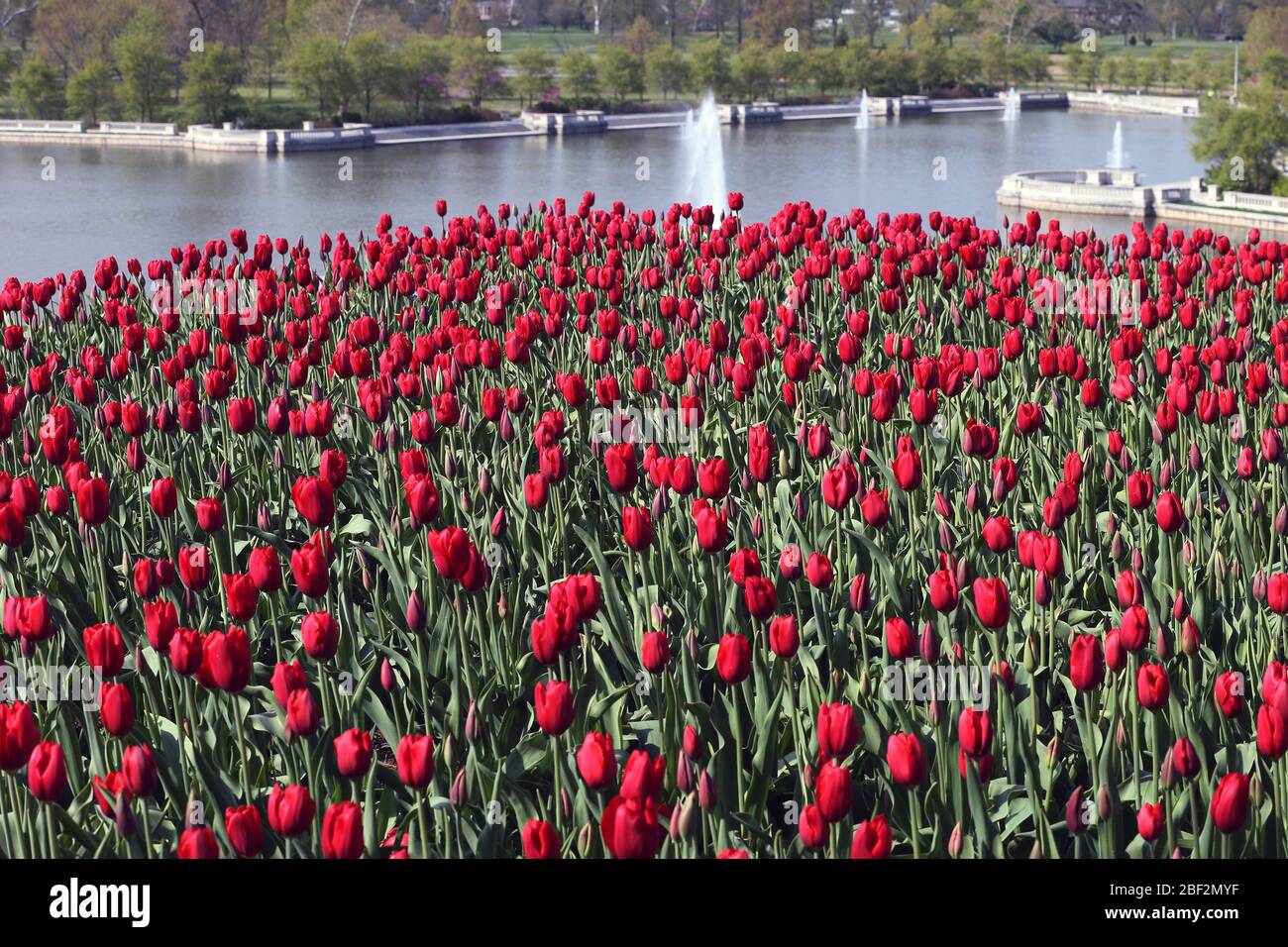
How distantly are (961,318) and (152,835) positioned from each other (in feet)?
27.5

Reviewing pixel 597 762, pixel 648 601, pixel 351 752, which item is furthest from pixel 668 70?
pixel 597 762

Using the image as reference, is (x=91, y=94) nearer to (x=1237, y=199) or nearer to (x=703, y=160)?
(x=703, y=160)

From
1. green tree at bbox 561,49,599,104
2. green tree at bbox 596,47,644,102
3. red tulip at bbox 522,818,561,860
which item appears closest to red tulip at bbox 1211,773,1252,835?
red tulip at bbox 522,818,561,860

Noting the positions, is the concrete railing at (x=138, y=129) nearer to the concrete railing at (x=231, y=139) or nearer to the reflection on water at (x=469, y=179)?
the concrete railing at (x=231, y=139)

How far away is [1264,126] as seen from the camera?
43.2 metres

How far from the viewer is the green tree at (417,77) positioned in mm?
77062

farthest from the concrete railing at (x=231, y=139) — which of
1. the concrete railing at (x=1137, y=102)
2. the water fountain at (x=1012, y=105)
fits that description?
the concrete railing at (x=1137, y=102)

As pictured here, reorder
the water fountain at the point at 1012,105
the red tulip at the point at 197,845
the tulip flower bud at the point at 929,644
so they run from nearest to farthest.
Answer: the red tulip at the point at 197,845, the tulip flower bud at the point at 929,644, the water fountain at the point at 1012,105

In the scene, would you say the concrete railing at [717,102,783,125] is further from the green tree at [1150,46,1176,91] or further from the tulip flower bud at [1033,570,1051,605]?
the tulip flower bud at [1033,570,1051,605]

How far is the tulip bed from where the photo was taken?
14.1ft

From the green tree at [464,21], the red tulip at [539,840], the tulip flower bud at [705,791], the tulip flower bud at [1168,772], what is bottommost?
the tulip flower bud at [1168,772]

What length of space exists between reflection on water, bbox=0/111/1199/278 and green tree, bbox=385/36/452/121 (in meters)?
7.81

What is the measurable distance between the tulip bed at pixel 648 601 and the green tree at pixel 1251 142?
3493 cm

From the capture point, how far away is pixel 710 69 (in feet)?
307
